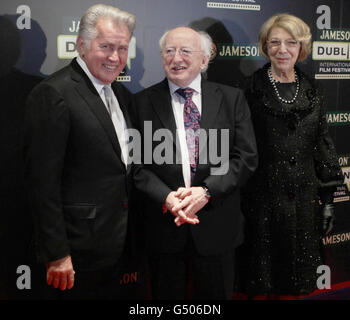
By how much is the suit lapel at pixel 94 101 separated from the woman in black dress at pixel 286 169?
0.99m

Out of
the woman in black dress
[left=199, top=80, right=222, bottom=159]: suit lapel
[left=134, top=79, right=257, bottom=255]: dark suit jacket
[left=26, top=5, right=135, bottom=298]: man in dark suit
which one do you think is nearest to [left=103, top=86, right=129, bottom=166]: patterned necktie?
[left=26, top=5, right=135, bottom=298]: man in dark suit

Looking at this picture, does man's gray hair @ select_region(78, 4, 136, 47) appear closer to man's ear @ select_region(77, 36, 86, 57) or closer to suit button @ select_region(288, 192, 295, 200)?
man's ear @ select_region(77, 36, 86, 57)

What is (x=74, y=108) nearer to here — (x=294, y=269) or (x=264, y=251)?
(x=264, y=251)

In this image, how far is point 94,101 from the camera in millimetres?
2322

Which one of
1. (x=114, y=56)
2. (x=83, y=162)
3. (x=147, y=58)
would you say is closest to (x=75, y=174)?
(x=83, y=162)

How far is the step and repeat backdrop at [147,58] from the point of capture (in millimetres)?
2727

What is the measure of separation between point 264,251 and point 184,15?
161cm

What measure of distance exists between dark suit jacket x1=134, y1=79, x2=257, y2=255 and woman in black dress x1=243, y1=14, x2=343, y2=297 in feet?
0.91

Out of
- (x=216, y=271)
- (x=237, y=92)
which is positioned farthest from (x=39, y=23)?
(x=216, y=271)

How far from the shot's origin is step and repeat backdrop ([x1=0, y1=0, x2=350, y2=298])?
2727 mm

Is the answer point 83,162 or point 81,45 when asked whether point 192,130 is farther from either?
point 81,45

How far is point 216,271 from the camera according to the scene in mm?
2662

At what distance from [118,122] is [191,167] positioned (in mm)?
468

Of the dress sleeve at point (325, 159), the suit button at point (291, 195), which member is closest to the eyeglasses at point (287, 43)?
the dress sleeve at point (325, 159)
